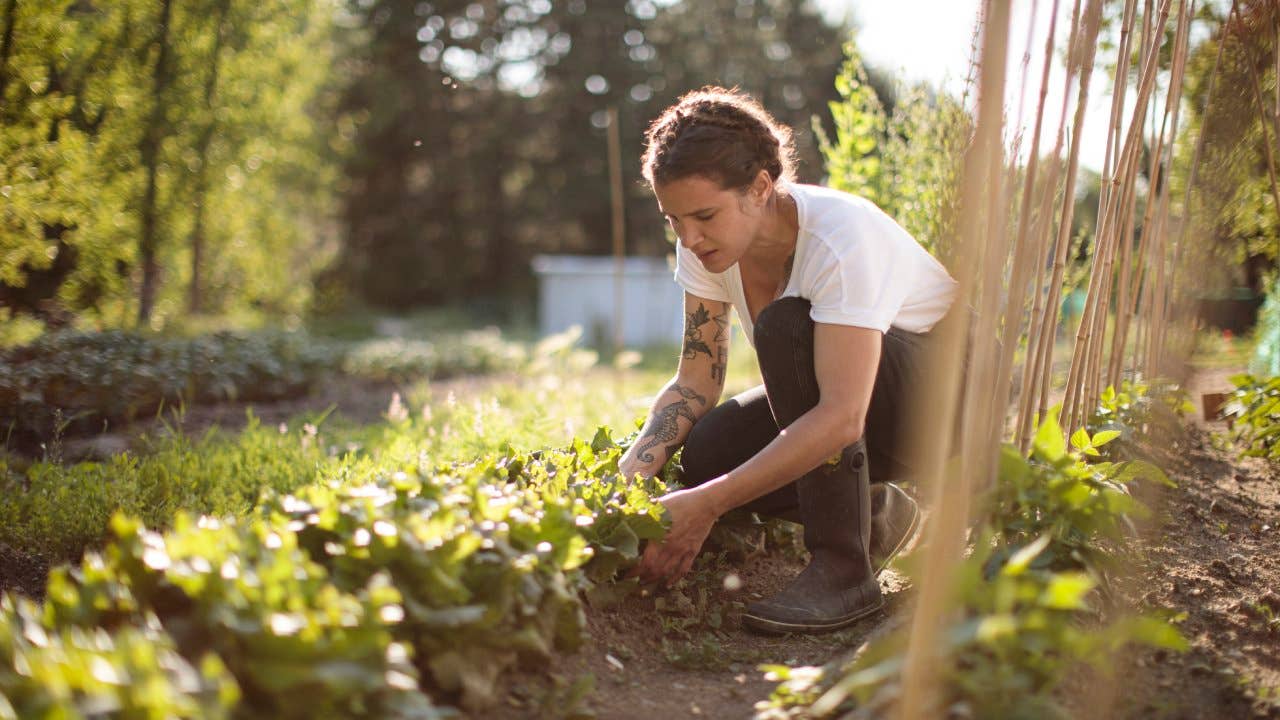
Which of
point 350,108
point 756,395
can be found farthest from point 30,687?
point 350,108

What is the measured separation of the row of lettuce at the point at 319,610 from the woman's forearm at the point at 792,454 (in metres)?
0.27

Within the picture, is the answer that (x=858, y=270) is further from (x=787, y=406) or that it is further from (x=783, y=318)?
(x=787, y=406)

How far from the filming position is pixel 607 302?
40.0 feet

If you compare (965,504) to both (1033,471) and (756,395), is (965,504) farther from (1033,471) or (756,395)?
(756,395)

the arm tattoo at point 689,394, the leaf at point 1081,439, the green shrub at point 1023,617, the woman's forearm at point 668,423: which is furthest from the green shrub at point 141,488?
the leaf at point 1081,439

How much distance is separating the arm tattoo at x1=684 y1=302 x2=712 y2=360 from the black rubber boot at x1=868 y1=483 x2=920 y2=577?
1.97 feet

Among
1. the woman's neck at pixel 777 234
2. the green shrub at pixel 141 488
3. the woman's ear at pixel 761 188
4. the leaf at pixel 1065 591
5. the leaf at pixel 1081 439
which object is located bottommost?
the green shrub at pixel 141 488

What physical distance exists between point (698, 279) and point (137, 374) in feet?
9.64

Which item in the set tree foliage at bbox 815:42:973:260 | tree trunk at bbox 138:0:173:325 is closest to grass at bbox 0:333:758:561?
tree foliage at bbox 815:42:973:260

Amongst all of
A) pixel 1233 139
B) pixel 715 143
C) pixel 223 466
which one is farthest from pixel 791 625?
pixel 1233 139

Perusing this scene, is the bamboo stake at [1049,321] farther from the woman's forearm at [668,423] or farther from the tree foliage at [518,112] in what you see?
the tree foliage at [518,112]

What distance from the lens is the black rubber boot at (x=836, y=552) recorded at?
6.36 ft

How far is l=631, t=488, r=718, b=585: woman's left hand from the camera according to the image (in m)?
1.82

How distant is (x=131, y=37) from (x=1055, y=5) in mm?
5400
